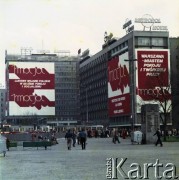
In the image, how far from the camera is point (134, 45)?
13738cm

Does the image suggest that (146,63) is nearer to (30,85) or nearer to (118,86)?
(118,86)

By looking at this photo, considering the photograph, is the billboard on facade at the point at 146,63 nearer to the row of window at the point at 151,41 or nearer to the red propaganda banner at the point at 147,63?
the red propaganda banner at the point at 147,63

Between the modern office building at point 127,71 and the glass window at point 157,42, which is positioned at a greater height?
the glass window at point 157,42

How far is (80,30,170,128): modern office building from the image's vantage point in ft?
444

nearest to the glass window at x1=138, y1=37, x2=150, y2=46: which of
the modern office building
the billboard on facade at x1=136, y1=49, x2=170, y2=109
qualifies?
the modern office building

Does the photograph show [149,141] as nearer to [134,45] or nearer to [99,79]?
[134,45]

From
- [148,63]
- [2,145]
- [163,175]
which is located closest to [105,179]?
[163,175]

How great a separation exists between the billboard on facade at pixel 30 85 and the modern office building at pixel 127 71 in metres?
16.1

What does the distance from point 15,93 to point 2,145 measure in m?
139

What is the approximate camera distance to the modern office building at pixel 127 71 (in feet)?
444

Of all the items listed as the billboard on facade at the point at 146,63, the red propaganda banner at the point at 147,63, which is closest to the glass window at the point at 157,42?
the billboard on facade at the point at 146,63

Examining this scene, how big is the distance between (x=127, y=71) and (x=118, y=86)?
26.4 feet

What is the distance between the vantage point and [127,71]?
5468 inches

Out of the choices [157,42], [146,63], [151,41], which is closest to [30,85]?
[151,41]
